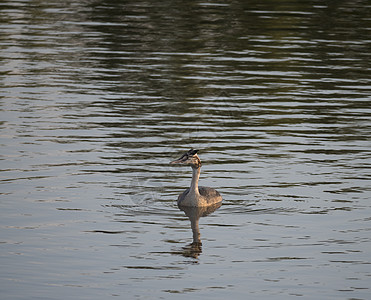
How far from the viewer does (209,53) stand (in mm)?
40875

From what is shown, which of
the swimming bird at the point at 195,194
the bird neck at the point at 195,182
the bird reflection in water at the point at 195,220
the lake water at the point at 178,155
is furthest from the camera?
the bird neck at the point at 195,182

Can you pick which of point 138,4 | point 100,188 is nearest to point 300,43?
point 138,4

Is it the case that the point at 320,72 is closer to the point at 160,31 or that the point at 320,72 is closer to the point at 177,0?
the point at 160,31

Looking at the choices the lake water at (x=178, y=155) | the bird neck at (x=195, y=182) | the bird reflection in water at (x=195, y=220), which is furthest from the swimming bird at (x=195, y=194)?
the lake water at (x=178, y=155)

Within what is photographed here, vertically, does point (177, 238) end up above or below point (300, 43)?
above

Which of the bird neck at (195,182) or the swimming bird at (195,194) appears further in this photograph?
the bird neck at (195,182)

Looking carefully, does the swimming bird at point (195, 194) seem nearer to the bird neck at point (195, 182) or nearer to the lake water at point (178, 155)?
the bird neck at point (195, 182)

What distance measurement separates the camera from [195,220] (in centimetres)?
2011

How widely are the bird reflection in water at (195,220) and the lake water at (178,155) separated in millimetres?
72

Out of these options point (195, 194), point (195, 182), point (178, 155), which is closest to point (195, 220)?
point (195, 194)

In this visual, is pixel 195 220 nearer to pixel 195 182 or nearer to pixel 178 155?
pixel 195 182

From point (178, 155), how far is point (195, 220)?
14.8ft

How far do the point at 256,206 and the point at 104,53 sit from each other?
21.0m

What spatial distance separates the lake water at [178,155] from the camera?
16.6 metres
